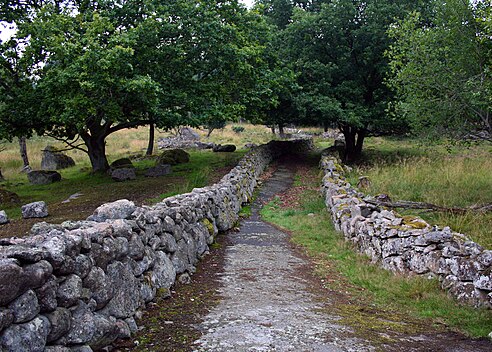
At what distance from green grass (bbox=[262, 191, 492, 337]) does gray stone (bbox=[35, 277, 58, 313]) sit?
15.9ft

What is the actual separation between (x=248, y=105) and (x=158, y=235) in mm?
16089

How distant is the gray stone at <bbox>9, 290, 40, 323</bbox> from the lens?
378cm

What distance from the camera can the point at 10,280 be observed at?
3.71 m

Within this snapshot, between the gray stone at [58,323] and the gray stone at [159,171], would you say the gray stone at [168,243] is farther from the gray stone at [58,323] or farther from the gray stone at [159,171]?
the gray stone at [159,171]

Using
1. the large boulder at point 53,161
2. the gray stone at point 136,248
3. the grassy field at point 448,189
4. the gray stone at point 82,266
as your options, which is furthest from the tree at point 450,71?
the large boulder at point 53,161

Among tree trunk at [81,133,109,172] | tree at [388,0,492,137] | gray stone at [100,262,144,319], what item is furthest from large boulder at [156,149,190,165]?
gray stone at [100,262,144,319]

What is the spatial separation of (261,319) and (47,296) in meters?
2.86

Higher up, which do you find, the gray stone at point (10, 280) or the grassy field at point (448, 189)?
the gray stone at point (10, 280)

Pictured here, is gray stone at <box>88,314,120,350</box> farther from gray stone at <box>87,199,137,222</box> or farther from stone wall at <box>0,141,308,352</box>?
gray stone at <box>87,199,137,222</box>

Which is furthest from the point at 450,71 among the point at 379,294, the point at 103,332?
the point at 103,332

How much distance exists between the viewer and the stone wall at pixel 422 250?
6801 millimetres

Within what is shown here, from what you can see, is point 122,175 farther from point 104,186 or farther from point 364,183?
point 364,183

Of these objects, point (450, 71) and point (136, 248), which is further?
point (450, 71)

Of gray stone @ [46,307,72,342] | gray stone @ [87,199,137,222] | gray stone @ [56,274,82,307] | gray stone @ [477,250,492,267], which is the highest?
gray stone @ [87,199,137,222]
